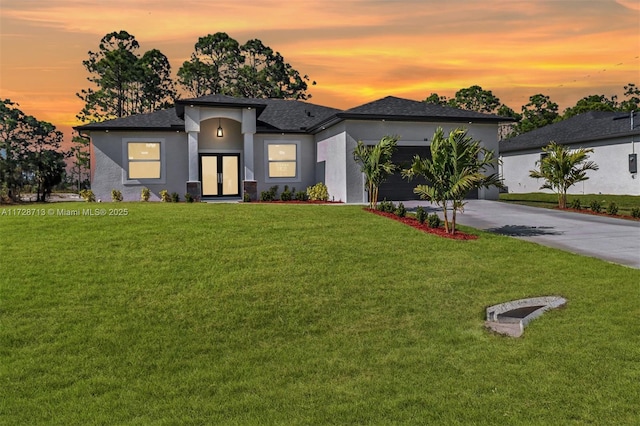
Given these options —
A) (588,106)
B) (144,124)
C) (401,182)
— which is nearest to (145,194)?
(144,124)

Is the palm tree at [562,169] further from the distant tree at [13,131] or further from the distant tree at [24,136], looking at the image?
the distant tree at [13,131]

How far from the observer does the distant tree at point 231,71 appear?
50969 mm

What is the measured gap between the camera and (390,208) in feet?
50.1

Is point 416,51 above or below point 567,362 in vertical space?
above

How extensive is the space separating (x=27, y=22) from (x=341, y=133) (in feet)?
39.8

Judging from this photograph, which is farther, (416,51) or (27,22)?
(416,51)

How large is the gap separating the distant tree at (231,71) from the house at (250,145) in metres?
28.2

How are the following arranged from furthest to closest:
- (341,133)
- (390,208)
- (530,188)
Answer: (530,188) → (341,133) → (390,208)

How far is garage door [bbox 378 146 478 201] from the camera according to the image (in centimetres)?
2094

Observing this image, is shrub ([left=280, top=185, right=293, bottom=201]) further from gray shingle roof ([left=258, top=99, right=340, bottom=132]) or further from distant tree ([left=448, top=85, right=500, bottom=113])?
distant tree ([left=448, top=85, right=500, bottom=113])

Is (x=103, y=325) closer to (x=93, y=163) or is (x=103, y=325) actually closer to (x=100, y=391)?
(x=100, y=391)

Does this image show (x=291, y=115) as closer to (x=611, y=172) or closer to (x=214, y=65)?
(x=611, y=172)

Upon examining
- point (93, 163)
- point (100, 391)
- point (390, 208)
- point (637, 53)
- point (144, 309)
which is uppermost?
point (637, 53)

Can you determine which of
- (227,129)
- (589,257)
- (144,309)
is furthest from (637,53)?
(144,309)
